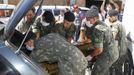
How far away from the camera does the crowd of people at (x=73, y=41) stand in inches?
171

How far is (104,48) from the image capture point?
6.21 m

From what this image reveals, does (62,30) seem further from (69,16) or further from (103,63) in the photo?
(103,63)

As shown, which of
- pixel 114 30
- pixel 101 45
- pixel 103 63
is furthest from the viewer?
pixel 114 30

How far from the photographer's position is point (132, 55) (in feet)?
23.0

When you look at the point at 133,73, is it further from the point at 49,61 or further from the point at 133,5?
the point at 49,61

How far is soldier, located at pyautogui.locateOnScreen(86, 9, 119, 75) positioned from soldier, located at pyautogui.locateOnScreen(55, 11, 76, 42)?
1.13 feet

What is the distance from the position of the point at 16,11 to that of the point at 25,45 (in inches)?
45.5

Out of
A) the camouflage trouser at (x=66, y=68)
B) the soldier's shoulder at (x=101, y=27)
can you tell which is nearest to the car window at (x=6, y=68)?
the camouflage trouser at (x=66, y=68)

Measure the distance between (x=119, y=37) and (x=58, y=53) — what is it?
2.68m

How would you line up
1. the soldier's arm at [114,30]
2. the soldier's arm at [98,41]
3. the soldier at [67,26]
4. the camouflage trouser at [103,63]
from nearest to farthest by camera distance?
the soldier at [67,26] → the soldier's arm at [98,41] → the camouflage trouser at [103,63] → the soldier's arm at [114,30]

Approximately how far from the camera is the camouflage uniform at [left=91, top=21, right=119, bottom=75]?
5.77 metres

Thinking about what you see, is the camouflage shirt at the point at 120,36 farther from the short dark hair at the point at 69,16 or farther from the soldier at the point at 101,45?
the short dark hair at the point at 69,16

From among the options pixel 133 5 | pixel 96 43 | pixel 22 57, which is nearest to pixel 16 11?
pixel 22 57

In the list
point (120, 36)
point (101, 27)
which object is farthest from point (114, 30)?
point (101, 27)
